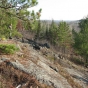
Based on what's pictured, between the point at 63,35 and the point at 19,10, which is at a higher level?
the point at 19,10

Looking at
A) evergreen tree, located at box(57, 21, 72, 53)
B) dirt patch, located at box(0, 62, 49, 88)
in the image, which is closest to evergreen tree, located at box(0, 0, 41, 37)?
dirt patch, located at box(0, 62, 49, 88)

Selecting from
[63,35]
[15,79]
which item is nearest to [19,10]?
[15,79]

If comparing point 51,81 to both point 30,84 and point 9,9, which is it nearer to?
point 30,84

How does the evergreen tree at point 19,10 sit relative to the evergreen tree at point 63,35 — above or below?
above

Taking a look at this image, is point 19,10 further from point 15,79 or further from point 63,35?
point 63,35

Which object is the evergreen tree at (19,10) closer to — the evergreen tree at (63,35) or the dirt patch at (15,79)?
the dirt patch at (15,79)

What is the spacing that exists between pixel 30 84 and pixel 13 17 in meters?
4.16

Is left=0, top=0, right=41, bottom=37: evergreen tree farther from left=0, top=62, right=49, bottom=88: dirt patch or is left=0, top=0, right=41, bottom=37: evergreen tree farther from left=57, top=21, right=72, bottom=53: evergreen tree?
left=57, top=21, right=72, bottom=53: evergreen tree

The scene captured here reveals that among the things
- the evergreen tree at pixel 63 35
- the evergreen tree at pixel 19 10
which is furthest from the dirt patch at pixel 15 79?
the evergreen tree at pixel 63 35

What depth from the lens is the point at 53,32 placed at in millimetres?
72562

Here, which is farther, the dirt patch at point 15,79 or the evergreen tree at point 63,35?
the evergreen tree at point 63,35

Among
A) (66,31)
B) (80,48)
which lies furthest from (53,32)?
(80,48)

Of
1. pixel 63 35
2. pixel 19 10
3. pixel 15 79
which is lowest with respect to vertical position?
pixel 63 35

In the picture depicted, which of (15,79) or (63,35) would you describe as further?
(63,35)
